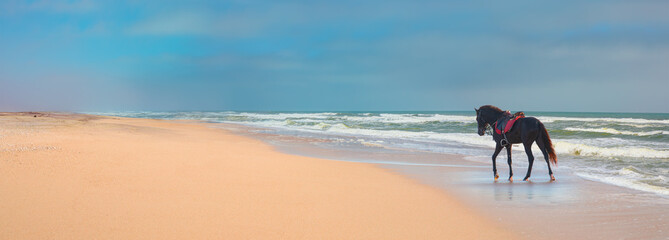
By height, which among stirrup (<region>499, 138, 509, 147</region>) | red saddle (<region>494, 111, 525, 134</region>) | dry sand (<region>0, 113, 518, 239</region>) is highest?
red saddle (<region>494, 111, 525, 134</region>)

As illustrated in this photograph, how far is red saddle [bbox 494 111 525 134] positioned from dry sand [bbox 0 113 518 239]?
8.10 feet

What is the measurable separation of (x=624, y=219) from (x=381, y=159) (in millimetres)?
6074

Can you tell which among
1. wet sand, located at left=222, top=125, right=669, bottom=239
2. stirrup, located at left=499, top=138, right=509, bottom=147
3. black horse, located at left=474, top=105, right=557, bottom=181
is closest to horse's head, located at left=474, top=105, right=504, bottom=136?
black horse, located at left=474, top=105, right=557, bottom=181

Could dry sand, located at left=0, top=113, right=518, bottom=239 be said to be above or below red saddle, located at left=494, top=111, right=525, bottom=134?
below

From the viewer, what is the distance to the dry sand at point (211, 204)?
3.33 meters

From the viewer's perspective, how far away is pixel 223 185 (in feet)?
17.0

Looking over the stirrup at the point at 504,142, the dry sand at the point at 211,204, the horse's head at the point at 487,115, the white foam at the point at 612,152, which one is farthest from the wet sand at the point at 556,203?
the white foam at the point at 612,152

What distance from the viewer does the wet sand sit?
12.0ft

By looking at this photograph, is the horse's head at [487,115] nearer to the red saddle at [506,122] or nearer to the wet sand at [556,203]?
the red saddle at [506,122]

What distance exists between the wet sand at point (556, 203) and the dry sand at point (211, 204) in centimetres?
41

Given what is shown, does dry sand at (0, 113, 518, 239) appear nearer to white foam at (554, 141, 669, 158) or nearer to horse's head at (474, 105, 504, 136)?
horse's head at (474, 105, 504, 136)

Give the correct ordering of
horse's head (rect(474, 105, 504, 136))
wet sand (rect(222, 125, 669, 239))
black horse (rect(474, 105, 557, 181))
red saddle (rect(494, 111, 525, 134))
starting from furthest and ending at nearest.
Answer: horse's head (rect(474, 105, 504, 136))
red saddle (rect(494, 111, 525, 134))
black horse (rect(474, 105, 557, 181))
wet sand (rect(222, 125, 669, 239))

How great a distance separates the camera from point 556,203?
4.84 meters

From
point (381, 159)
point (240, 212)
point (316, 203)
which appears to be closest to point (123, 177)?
point (240, 212)
